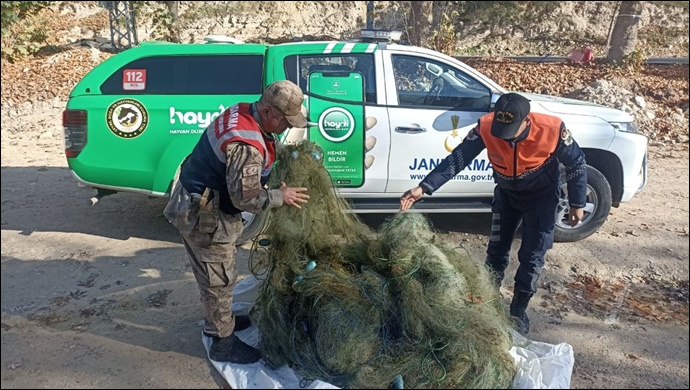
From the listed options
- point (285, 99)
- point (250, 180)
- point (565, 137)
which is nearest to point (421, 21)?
point (565, 137)

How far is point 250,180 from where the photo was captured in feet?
9.70

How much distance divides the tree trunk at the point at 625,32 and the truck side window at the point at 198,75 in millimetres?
11130

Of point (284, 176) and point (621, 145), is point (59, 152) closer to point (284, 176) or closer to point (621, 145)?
point (284, 176)

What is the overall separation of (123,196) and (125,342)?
3836mm

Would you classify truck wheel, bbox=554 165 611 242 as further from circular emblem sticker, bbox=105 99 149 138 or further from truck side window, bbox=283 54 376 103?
circular emblem sticker, bbox=105 99 149 138

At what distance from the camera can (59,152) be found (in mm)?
9250

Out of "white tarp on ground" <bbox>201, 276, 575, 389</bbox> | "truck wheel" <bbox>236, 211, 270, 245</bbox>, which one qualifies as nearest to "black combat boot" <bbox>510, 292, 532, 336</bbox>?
"white tarp on ground" <bbox>201, 276, 575, 389</bbox>

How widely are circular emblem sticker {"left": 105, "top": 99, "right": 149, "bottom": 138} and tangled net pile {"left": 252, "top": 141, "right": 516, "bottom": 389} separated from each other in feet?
7.61

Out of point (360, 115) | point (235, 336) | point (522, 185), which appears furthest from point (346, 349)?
point (360, 115)

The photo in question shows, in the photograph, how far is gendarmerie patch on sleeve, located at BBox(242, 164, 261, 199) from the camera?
295cm

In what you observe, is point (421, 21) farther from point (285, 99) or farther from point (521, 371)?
point (521, 371)

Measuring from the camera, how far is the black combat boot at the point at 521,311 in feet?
13.1

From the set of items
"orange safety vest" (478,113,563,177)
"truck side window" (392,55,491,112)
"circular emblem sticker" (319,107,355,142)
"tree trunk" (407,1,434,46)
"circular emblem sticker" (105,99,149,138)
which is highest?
"tree trunk" (407,1,434,46)

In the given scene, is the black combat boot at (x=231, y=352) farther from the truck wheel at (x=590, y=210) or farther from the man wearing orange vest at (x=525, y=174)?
the truck wheel at (x=590, y=210)
